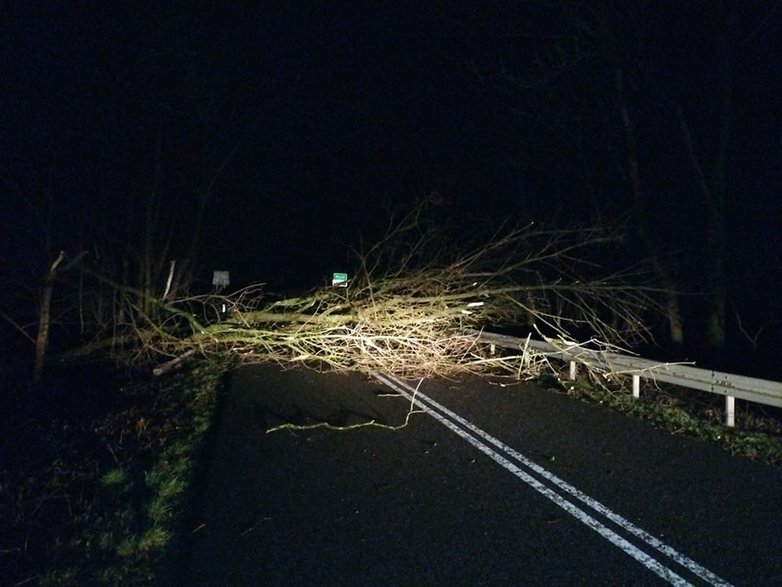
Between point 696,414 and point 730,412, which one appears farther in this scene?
point 696,414

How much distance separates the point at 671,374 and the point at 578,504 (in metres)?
4.61

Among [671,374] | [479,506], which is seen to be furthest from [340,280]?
[479,506]

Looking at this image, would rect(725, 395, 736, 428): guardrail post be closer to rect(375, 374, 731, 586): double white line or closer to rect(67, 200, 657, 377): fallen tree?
rect(67, 200, 657, 377): fallen tree

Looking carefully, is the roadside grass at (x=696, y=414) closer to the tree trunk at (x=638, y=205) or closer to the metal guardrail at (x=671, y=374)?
the metal guardrail at (x=671, y=374)

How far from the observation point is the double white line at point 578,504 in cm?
407

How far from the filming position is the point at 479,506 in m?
5.18

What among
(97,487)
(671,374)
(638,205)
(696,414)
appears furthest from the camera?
(638,205)

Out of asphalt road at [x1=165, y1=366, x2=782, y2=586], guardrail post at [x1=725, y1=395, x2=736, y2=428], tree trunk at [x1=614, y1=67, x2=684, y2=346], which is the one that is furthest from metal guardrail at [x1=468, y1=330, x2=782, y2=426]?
tree trunk at [x1=614, y1=67, x2=684, y2=346]

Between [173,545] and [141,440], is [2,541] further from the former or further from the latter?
[141,440]

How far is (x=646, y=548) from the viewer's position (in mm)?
4344

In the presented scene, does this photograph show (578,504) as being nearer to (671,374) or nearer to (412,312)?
(671,374)

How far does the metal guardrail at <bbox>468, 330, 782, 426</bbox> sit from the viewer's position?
7.50 metres

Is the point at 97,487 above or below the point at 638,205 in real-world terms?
below

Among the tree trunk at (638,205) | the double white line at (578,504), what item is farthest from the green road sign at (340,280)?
the tree trunk at (638,205)
